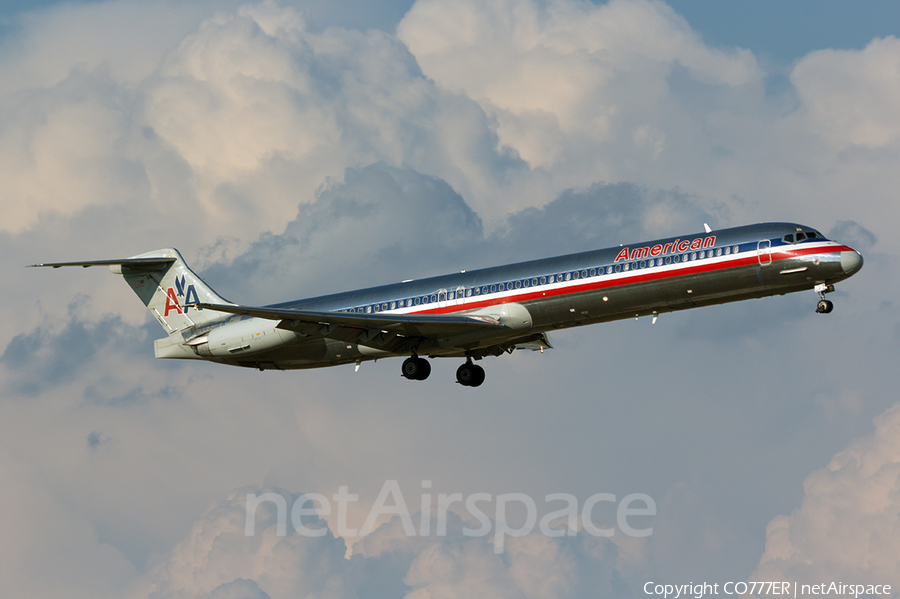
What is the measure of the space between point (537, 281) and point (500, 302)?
5.16ft

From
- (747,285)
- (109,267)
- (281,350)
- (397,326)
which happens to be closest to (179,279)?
(109,267)

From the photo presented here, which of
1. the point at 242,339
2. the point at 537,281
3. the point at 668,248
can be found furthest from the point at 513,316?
the point at 242,339

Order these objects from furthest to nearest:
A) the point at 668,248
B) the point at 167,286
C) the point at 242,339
Answer: the point at 167,286 < the point at 242,339 < the point at 668,248

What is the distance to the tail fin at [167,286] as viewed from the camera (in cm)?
4641

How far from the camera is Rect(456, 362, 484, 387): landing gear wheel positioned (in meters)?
43.5

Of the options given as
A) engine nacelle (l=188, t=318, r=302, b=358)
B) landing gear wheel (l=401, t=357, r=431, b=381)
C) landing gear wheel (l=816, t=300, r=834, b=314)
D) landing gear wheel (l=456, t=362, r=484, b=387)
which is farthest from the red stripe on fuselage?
engine nacelle (l=188, t=318, r=302, b=358)

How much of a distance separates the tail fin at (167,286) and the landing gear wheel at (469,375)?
10.8 meters

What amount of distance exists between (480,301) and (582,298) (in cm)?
403

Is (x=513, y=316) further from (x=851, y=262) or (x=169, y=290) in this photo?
(x=169, y=290)

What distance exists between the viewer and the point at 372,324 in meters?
38.3

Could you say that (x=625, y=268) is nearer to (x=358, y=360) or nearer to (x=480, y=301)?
(x=480, y=301)

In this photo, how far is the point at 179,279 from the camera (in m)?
47.2

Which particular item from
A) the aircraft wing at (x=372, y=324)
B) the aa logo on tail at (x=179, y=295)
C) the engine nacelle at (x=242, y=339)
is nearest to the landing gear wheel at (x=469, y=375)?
the aircraft wing at (x=372, y=324)

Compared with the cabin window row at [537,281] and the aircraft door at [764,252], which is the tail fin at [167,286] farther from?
the aircraft door at [764,252]
